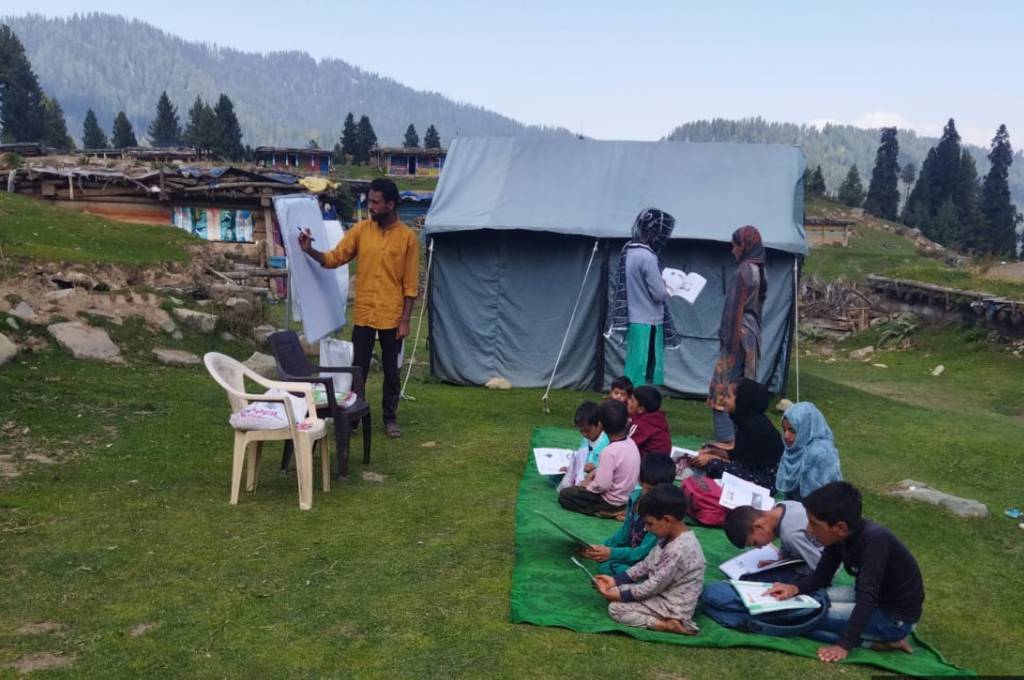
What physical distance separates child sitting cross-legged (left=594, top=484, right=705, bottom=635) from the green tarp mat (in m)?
0.06

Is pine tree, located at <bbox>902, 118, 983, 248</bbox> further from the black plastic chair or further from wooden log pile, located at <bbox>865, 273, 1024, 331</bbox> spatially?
the black plastic chair

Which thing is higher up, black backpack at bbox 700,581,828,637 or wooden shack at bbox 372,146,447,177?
wooden shack at bbox 372,146,447,177

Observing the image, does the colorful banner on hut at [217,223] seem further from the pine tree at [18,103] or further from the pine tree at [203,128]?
the pine tree at [18,103]

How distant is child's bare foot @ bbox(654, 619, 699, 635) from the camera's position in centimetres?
377

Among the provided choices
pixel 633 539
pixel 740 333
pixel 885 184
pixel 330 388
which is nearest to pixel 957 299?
pixel 740 333

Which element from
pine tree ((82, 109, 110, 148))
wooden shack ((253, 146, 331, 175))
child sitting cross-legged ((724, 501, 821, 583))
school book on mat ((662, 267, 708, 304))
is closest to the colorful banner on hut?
school book on mat ((662, 267, 708, 304))

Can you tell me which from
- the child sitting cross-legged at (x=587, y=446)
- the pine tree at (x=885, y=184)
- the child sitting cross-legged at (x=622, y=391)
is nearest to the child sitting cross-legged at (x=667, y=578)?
the child sitting cross-legged at (x=587, y=446)

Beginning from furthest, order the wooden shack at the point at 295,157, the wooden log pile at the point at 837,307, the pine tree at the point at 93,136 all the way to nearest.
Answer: the pine tree at the point at 93,136
the wooden shack at the point at 295,157
the wooden log pile at the point at 837,307

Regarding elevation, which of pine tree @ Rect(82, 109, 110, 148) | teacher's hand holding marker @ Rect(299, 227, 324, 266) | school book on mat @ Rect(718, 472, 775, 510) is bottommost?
school book on mat @ Rect(718, 472, 775, 510)

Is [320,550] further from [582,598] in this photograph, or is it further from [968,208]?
[968,208]

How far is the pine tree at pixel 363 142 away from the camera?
60344 mm

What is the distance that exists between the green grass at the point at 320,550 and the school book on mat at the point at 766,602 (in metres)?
0.25

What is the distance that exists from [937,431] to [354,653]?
8.06 meters

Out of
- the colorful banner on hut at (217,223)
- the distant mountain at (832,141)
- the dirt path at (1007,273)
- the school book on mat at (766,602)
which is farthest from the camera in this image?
the distant mountain at (832,141)
